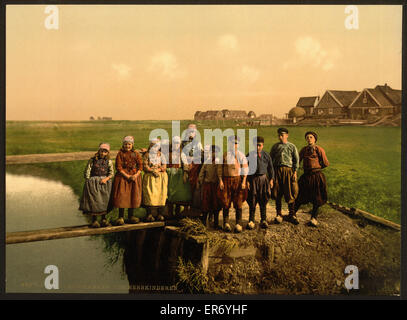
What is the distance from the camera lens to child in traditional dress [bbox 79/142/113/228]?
17.6ft

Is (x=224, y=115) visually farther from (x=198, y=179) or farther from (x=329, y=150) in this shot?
(x=329, y=150)

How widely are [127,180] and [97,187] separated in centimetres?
42

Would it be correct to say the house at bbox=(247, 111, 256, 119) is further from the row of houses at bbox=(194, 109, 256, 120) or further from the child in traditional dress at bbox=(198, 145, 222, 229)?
the child in traditional dress at bbox=(198, 145, 222, 229)

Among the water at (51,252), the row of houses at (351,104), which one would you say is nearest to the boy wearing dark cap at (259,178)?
the row of houses at (351,104)

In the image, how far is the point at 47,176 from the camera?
5.91 metres

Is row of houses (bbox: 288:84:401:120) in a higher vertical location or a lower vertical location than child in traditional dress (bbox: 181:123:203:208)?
higher

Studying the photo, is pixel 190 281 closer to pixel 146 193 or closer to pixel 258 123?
pixel 146 193

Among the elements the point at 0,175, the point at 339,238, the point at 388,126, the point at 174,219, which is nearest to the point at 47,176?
the point at 0,175

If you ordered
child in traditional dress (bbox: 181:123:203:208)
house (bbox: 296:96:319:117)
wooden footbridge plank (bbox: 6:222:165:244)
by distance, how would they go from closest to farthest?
wooden footbridge plank (bbox: 6:222:165:244), child in traditional dress (bbox: 181:123:203:208), house (bbox: 296:96:319:117)

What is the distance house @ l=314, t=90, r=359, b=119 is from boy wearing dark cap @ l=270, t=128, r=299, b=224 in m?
0.90

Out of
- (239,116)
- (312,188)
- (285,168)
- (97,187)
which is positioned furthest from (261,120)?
(97,187)

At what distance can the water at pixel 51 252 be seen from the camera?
221 inches

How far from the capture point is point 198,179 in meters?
5.46

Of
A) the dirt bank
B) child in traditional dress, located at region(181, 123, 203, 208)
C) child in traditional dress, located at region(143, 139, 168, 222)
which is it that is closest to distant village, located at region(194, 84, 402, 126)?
child in traditional dress, located at region(181, 123, 203, 208)
